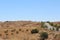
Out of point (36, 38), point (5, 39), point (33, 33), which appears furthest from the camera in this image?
point (33, 33)

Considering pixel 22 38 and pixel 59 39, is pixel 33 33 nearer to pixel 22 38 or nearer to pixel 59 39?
pixel 22 38

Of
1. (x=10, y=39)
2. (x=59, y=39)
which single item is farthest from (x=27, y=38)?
(x=59, y=39)

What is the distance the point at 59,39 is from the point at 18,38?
29.4ft

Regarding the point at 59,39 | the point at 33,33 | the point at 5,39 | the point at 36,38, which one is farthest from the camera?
the point at 33,33

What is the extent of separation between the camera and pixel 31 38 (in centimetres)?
4178

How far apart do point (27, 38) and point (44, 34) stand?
4472mm

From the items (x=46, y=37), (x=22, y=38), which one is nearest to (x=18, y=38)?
(x=22, y=38)

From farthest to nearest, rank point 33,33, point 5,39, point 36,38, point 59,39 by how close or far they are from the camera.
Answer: point 33,33
point 36,38
point 5,39
point 59,39

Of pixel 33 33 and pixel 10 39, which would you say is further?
pixel 33 33

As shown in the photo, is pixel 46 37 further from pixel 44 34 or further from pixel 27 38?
pixel 27 38

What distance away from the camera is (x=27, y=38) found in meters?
41.1

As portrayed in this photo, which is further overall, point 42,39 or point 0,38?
point 42,39

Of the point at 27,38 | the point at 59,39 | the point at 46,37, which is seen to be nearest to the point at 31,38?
the point at 27,38

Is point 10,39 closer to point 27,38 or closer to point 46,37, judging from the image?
point 27,38
